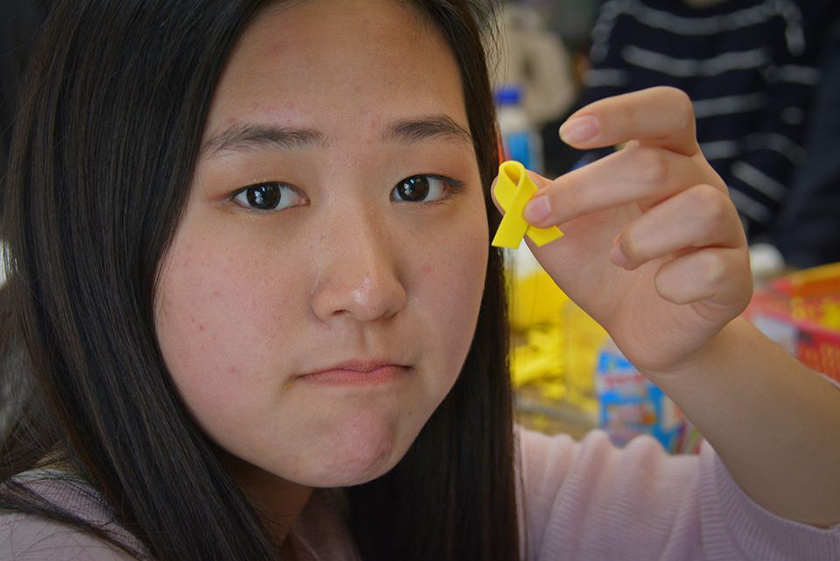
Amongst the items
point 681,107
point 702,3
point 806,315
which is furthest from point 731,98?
point 681,107

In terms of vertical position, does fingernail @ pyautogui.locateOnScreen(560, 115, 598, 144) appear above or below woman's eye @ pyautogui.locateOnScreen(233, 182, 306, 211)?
above

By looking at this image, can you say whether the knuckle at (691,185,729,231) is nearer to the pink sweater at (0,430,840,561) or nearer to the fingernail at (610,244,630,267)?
the fingernail at (610,244,630,267)

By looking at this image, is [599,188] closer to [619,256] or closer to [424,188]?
[619,256]

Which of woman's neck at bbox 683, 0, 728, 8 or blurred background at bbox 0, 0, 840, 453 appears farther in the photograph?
woman's neck at bbox 683, 0, 728, 8

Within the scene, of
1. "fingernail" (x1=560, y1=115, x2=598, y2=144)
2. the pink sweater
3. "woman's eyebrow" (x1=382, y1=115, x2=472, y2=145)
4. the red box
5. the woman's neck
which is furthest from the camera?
the woman's neck

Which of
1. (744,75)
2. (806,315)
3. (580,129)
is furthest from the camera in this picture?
(744,75)

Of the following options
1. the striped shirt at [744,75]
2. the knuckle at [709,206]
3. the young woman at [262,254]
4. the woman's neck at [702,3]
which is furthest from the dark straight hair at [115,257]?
the woman's neck at [702,3]

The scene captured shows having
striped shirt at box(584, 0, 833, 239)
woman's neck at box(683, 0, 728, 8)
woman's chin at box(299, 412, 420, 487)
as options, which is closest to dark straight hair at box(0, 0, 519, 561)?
woman's chin at box(299, 412, 420, 487)
